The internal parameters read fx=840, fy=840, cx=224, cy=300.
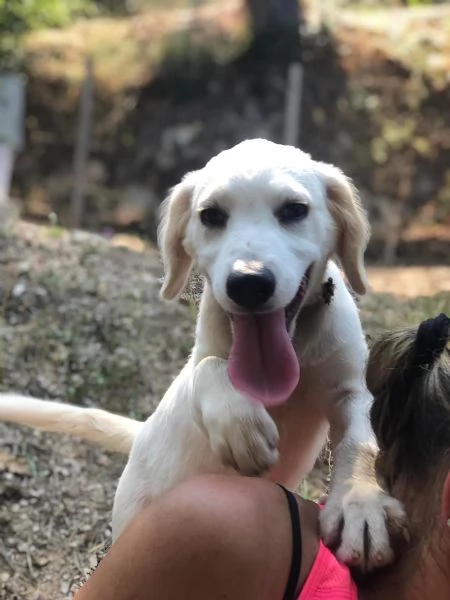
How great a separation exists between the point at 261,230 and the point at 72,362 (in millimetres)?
2141

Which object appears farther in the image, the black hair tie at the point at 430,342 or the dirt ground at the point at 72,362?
the dirt ground at the point at 72,362

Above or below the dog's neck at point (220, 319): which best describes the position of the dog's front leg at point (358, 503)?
below

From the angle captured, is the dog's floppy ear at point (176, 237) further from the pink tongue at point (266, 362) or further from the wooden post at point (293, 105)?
Result: the wooden post at point (293, 105)

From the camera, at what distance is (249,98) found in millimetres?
9438

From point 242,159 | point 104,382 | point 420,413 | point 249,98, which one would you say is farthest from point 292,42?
point 420,413

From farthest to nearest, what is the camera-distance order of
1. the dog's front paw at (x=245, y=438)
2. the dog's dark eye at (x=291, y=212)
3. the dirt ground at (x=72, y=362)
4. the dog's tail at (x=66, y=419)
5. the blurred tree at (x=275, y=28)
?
the blurred tree at (x=275, y=28) < the dirt ground at (x=72, y=362) < the dog's tail at (x=66, y=419) < the dog's dark eye at (x=291, y=212) < the dog's front paw at (x=245, y=438)

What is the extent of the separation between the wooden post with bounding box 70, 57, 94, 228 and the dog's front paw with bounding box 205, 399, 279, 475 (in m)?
7.02

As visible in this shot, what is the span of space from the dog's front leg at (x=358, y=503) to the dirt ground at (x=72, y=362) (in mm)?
1205

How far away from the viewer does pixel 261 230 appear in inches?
80.9

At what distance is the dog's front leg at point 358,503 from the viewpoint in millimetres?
1670

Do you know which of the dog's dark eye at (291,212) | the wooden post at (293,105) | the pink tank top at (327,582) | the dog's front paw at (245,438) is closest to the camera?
the pink tank top at (327,582)

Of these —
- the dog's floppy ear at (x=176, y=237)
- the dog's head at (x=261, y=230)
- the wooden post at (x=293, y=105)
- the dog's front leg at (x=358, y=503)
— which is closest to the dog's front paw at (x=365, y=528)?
the dog's front leg at (x=358, y=503)

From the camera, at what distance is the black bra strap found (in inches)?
58.4

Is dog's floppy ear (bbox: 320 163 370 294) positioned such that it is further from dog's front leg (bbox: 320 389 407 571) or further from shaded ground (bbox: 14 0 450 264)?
shaded ground (bbox: 14 0 450 264)
